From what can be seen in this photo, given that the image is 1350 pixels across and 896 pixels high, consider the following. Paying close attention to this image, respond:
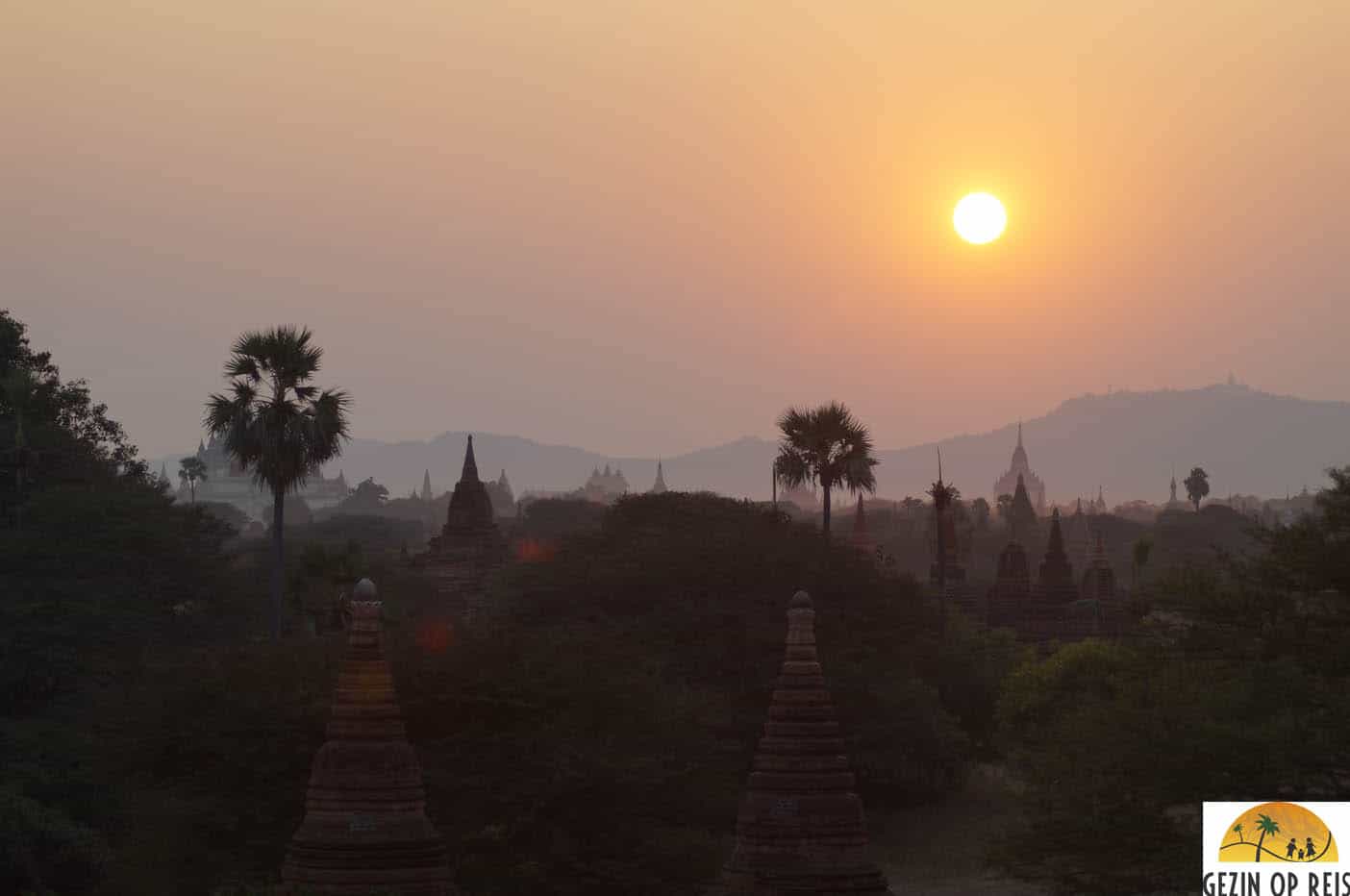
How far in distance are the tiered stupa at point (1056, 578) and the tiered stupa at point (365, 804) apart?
105368 mm

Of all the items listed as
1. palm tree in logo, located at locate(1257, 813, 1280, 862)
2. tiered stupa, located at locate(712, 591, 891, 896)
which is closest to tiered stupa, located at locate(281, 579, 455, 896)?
tiered stupa, located at locate(712, 591, 891, 896)

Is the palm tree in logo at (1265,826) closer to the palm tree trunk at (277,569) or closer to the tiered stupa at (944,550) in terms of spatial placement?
the palm tree trunk at (277,569)

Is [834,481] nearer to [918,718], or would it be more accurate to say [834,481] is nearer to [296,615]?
[918,718]

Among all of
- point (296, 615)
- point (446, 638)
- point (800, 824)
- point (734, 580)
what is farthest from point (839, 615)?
point (800, 824)

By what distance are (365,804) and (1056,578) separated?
4282 inches

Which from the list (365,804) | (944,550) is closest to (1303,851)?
(365,804)

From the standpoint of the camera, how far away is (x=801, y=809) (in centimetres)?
3052

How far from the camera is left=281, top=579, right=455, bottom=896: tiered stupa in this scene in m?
28.4

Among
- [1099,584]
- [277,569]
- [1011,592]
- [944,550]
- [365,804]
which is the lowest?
[365,804]

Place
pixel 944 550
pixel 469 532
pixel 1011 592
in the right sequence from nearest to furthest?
1. pixel 469 532
2. pixel 1011 592
3. pixel 944 550

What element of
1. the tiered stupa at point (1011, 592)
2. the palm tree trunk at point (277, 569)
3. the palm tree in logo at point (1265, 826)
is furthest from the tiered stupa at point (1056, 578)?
the palm tree in logo at point (1265, 826)

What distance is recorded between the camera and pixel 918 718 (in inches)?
3135

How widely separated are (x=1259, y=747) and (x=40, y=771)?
93.0 ft

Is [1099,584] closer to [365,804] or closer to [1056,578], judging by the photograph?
[1056,578]
